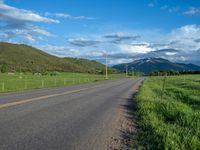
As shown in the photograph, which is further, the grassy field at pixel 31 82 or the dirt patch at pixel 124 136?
the grassy field at pixel 31 82

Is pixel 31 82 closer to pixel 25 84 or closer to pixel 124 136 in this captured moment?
pixel 25 84

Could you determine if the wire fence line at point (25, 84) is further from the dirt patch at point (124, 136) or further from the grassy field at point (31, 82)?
the dirt patch at point (124, 136)

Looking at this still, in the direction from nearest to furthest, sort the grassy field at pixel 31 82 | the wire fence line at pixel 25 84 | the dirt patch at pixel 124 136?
the dirt patch at pixel 124 136, the wire fence line at pixel 25 84, the grassy field at pixel 31 82

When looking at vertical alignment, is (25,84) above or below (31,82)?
above

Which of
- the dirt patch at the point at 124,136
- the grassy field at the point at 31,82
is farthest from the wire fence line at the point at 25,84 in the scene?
the dirt patch at the point at 124,136

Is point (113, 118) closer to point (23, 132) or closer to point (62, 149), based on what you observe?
point (23, 132)

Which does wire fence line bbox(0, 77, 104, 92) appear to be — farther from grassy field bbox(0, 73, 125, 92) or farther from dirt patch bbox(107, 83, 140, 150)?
dirt patch bbox(107, 83, 140, 150)

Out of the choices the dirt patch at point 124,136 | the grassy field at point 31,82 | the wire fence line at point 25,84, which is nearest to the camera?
the dirt patch at point 124,136

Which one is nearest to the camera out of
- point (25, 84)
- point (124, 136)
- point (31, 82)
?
point (124, 136)

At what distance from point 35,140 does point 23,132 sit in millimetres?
919

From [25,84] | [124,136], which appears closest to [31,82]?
[25,84]

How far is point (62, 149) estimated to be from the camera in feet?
20.9

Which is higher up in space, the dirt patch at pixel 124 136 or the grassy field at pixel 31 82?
the dirt patch at pixel 124 136

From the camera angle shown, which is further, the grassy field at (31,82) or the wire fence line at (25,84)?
the grassy field at (31,82)
